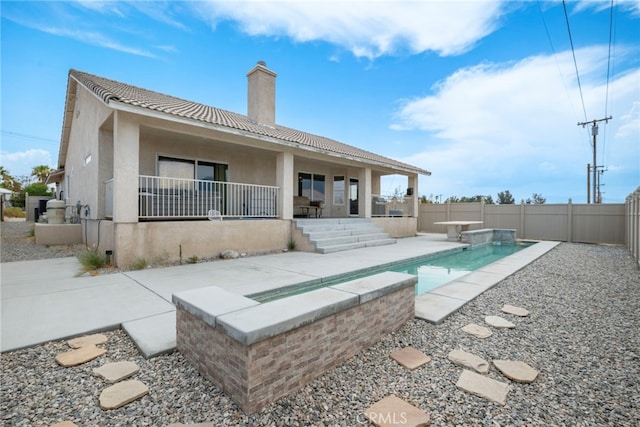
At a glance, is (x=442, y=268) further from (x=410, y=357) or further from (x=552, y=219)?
(x=552, y=219)

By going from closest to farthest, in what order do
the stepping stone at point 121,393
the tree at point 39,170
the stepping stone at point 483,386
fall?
1. the stepping stone at point 121,393
2. the stepping stone at point 483,386
3. the tree at point 39,170

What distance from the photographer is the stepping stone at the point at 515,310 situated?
14.0ft

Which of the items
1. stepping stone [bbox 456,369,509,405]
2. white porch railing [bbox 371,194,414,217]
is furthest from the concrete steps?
stepping stone [bbox 456,369,509,405]

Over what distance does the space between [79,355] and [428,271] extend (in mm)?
6996

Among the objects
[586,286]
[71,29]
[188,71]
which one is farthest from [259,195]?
[188,71]

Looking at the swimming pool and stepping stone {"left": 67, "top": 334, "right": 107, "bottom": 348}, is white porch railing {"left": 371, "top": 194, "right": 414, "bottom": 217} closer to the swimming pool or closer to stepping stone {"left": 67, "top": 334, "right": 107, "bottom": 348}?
the swimming pool

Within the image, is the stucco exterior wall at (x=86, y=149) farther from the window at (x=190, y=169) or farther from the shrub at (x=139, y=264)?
the shrub at (x=139, y=264)

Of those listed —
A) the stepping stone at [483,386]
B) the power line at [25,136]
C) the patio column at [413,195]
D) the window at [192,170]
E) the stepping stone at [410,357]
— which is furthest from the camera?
the power line at [25,136]

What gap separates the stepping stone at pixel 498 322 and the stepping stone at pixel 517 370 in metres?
1.00

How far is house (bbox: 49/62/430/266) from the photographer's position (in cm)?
704

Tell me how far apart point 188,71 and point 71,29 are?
20.0ft

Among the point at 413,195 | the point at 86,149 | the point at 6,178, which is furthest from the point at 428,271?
the point at 6,178

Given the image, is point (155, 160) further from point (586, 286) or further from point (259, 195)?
point (586, 286)

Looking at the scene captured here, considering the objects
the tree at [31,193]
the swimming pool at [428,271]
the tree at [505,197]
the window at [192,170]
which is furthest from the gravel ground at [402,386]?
the tree at [505,197]
